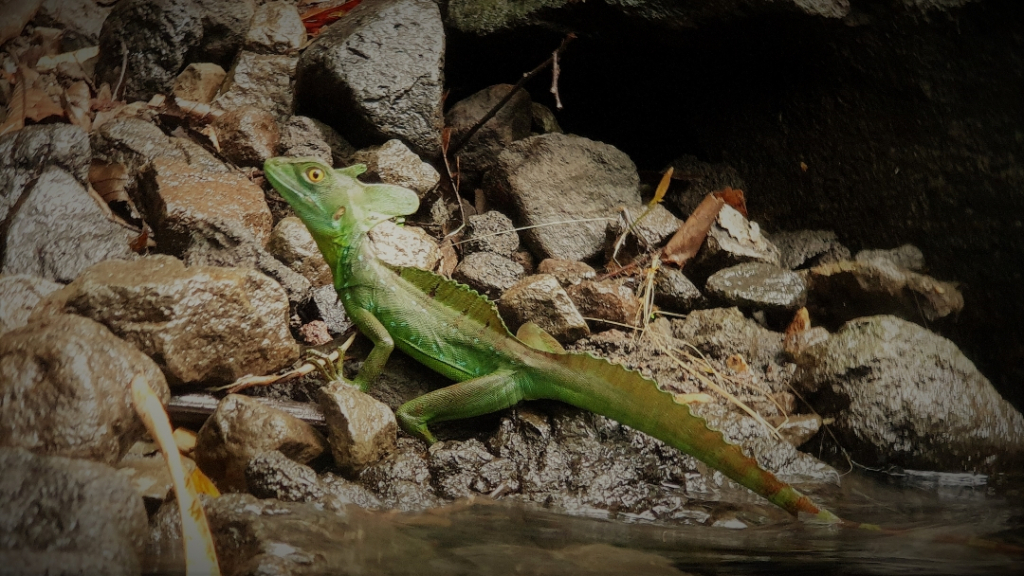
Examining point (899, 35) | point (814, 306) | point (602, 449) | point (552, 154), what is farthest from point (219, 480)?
point (899, 35)

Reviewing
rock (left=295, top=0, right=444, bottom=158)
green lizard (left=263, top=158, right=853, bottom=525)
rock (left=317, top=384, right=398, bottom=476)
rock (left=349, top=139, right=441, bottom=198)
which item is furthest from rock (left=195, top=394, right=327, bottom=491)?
rock (left=295, top=0, right=444, bottom=158)

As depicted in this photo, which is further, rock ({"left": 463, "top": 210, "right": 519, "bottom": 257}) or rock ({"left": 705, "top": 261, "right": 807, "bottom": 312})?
rock ({"left": 463, "top": 210, "right": 519, "bottom": 257})

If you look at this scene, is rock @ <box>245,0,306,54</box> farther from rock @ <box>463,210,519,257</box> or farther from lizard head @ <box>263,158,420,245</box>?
lizard head @ <box>263,158,420,245</box>

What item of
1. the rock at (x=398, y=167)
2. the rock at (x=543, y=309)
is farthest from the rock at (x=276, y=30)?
the rock at (x=543, y=309)

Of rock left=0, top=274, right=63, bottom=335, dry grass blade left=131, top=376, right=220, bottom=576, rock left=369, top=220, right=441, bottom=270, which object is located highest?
dry grass blade left=131, top=376, right=220, bottom=576

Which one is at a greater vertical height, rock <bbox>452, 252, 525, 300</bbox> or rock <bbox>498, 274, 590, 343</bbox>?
rock <bbox>498, 274, 590, 343</bbox>

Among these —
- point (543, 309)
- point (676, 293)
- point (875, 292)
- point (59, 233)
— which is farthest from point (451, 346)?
point (875, 292)
